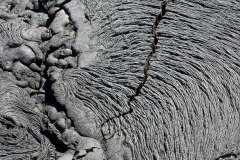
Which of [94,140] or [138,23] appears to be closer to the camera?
[94,140]

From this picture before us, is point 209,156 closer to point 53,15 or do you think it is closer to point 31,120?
point 31,120

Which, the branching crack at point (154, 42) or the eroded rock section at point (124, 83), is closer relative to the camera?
the eroded rock section at point (124, 83)

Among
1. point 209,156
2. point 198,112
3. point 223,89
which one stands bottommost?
point 209,156

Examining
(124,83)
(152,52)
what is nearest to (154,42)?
(152,52)

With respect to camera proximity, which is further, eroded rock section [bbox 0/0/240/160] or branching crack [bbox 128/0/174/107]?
branching crack [bbox 128/0/174/107]

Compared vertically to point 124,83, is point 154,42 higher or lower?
higher

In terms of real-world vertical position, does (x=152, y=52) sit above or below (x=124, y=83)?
above

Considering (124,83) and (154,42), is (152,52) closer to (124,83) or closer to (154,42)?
(154,42)

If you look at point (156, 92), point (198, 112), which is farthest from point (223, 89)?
point (156, 92)
